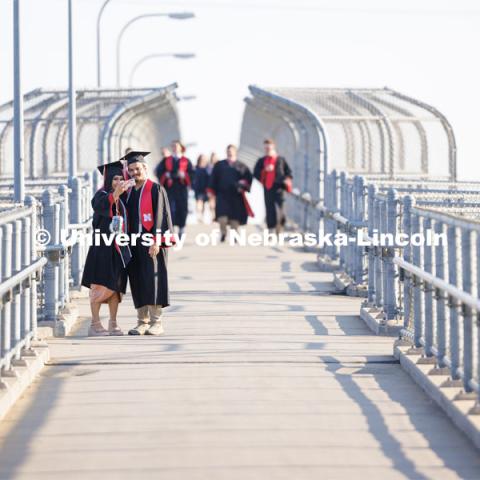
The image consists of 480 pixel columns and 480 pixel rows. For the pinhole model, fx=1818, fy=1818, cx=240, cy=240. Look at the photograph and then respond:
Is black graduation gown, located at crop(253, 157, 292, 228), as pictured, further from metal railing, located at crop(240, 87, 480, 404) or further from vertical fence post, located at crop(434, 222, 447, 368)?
vertical fence post, located at crop(434, 222, 447, 368)

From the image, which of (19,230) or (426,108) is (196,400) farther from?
(426,108)

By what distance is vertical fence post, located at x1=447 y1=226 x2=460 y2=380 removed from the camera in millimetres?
10180

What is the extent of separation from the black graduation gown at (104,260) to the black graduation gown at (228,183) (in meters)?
14.7

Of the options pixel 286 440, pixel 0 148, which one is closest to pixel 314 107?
pixel 0 148

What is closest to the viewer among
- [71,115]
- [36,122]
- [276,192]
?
[71,115]

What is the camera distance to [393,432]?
31.3 ft

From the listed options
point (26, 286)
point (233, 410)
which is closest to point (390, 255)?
point (26, 286)

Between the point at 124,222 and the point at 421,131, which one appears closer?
the point at 124,222

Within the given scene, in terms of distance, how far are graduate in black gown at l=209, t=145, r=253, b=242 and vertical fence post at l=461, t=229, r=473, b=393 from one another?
19125 mm

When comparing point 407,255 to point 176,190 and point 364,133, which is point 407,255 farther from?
point 364,133

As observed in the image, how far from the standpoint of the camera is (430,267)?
37.8ft

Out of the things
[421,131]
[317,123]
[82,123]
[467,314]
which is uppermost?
[82,123]

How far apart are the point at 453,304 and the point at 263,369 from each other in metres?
2.30

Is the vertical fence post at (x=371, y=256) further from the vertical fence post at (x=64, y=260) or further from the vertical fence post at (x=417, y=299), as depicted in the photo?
the vertical fence post at (x=417, y=299)
